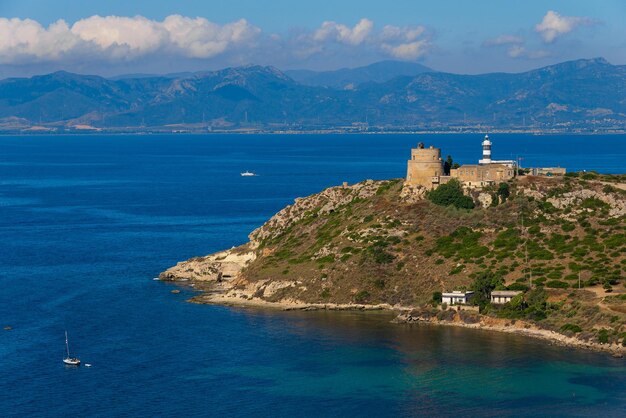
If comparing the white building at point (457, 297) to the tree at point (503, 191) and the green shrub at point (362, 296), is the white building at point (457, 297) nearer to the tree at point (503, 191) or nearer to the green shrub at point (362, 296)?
the green shrub at point (362, 296)

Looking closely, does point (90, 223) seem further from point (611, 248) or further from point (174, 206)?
point (611, 248)

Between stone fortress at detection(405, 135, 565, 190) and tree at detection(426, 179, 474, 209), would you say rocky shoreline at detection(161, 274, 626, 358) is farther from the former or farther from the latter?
stone fortress at detection(405, 135, 565, 190)

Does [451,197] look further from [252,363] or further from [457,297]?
[252,363]

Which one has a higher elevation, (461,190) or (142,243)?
(461,190)

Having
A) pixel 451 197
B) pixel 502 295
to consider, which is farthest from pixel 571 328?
pixel 451 197

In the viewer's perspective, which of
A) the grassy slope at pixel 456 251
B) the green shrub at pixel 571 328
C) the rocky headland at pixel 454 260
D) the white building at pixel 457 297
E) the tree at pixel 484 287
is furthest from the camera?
the grassy slope at pixel 456 251

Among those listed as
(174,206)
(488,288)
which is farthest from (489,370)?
(174,206)

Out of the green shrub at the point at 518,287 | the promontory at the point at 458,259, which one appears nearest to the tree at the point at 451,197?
the promontory at the point at 458,259
